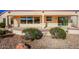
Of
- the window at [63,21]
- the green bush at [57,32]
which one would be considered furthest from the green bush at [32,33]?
the window at [63,21]

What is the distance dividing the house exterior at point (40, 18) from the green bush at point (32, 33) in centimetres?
6

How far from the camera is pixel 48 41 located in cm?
354

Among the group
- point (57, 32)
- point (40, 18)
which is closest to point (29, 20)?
point (40, 18)

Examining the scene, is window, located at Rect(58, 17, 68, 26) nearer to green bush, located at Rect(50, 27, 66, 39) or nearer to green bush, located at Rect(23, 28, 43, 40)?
green bush, located at Rect(50, 27, 66, 39)

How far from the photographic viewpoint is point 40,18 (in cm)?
350

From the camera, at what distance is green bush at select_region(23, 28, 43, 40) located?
353 centimetres

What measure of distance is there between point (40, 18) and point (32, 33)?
251 mm

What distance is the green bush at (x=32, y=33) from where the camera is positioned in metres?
3.53

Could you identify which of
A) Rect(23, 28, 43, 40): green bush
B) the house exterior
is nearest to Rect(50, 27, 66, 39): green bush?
the house exterior

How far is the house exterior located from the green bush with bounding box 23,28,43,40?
6 cm

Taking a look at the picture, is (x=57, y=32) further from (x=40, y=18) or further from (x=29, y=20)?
(x=29, y=20)

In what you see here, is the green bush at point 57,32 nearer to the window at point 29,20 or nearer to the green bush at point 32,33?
the green bush at point 32,33
